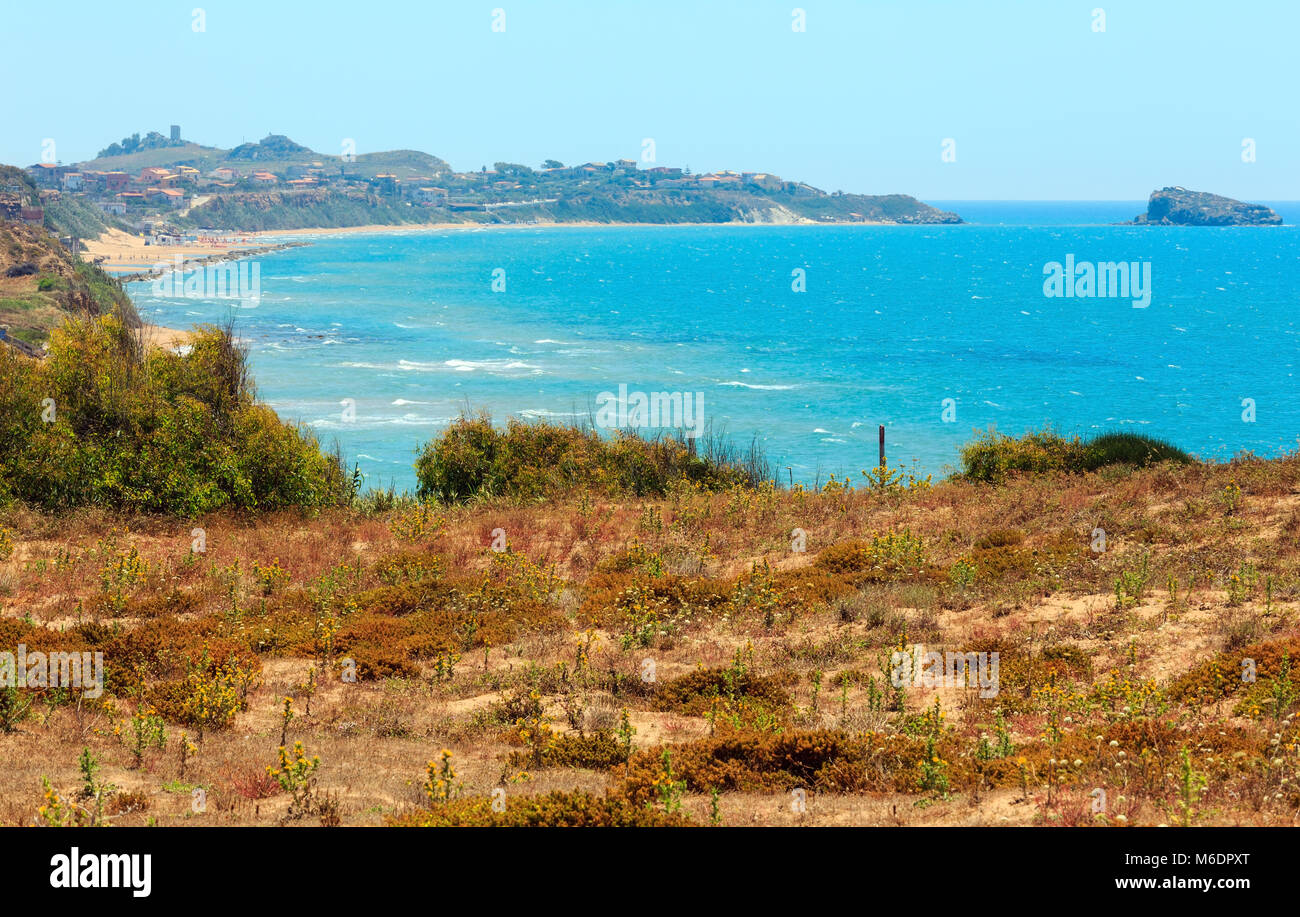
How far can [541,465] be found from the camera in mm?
28906

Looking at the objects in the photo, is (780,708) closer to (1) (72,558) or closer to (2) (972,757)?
(2) (972,757)

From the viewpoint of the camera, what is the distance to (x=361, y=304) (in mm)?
114562

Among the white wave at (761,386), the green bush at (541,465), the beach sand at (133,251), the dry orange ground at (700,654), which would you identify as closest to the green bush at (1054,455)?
the dry orange ground at (700,654)

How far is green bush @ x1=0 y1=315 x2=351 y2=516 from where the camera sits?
22578 mm

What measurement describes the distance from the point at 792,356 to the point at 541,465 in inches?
2381

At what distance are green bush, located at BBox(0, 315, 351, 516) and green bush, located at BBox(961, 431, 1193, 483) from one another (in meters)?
17.3

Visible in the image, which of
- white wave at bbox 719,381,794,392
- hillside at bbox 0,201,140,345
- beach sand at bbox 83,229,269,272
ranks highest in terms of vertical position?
beach sand at bbox 83,229,269,272

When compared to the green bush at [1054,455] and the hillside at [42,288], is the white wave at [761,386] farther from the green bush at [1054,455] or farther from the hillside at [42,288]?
the green bush at [1054,455]

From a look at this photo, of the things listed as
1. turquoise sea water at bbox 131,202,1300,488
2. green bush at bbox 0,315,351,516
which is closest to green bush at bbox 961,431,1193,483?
green bush at bbox 0,315,351,516

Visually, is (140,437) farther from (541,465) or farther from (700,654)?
(700,654)

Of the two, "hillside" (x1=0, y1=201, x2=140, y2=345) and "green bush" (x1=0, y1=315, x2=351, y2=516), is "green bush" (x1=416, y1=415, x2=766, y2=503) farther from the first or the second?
"hillside" (x1=0, y1=201, x2=140, y2=345)

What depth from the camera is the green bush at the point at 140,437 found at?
2258 centimetres
